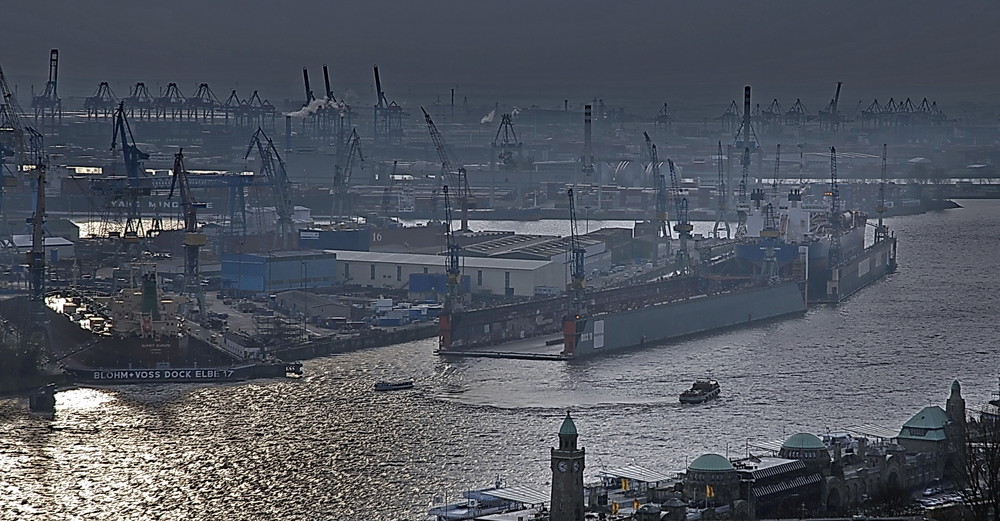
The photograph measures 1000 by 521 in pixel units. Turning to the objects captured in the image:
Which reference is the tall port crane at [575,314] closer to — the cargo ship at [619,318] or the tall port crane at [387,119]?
the cargo ship at [619,318]

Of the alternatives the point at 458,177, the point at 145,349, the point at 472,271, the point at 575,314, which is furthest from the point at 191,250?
the point at 458,177

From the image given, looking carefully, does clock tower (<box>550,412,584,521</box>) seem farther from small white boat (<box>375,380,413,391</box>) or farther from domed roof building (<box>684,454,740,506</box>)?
small white boat (<box>375,380,413,391</box>)

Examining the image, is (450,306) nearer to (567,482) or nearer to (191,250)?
(191,250)

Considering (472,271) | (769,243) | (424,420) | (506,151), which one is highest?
(506,151)

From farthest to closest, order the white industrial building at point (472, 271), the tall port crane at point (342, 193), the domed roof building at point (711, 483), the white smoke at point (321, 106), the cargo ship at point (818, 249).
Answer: the white smoke at point (321, 106) → the tall port crane at point (342, 193) → the cargo ship at point (818, 249) → the white industrial building at point (472, 271) → the domed roof building at point (711, 483)

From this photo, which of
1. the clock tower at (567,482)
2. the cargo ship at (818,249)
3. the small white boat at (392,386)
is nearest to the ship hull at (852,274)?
the cargo ship at (818,249)
